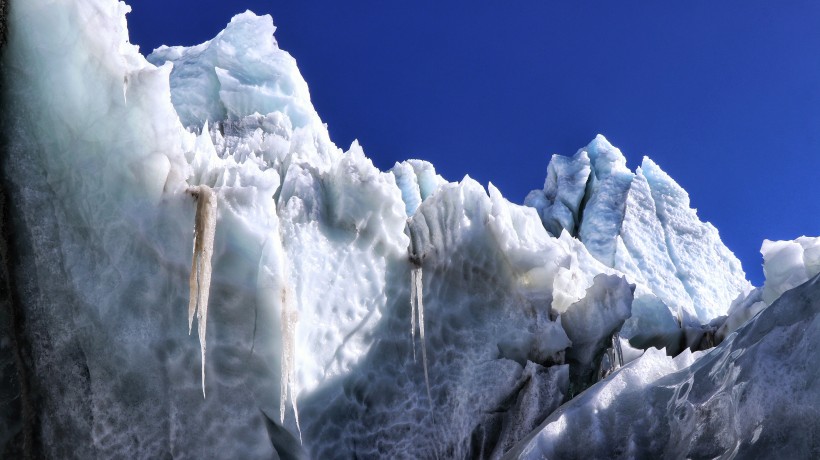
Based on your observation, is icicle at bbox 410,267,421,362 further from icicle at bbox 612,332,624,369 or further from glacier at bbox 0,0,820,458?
icicle at bbox 612,332,624,369

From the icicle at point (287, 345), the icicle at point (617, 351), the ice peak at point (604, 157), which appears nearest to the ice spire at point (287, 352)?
the icicle at point (287, 345)

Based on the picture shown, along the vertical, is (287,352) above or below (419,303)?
below

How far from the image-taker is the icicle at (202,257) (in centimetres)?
367

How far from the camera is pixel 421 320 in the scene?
14.8 feet

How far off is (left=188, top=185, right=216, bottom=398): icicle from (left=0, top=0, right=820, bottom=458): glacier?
0.01 metres

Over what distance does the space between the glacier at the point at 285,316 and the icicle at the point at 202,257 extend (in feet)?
0.05

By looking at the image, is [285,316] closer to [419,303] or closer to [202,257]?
[202,257]

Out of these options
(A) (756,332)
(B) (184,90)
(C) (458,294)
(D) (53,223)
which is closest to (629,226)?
(B) (184,90)

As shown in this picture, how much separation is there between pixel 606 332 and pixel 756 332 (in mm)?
1975

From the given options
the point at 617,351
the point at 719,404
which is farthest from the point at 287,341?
the point at 617,351

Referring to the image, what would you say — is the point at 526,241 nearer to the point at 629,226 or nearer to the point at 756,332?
the point at 756,332

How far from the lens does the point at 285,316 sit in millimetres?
4027

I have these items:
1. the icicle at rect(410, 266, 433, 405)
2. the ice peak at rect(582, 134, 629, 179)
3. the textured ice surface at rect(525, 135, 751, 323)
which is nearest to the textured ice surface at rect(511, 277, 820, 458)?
the icicle at rect(410, 266, 433, 405)

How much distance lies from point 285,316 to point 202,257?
2.00 ft
